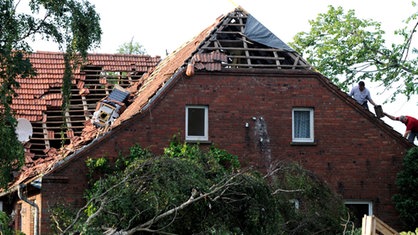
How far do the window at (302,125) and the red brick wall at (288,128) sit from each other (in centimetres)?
19

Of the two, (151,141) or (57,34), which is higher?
(57,34)

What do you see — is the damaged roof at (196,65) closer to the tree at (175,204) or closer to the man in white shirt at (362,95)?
the man in white shirt at (362,95)

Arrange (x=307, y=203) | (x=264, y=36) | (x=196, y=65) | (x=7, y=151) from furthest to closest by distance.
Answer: (x=264, y=36)
(x=196, y=65)
(x=307, y=203)
(x=7, y=151)

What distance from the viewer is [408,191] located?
29.1 meters

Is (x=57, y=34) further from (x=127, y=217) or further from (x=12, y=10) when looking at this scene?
(x=127, y=217)

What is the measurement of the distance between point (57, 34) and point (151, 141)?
3.66 m

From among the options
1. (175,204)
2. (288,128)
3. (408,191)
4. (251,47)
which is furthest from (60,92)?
(175,204)

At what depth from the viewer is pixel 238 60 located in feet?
97.8

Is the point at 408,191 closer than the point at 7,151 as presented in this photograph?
No

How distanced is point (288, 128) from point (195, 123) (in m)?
2.43

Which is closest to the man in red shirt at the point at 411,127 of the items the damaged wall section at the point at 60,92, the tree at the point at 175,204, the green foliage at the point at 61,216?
the tree at the point at 175,204

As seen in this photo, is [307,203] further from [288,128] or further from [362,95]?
[362,95]

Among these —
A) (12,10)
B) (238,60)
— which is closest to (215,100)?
(238,60)

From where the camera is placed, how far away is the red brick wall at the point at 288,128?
28.7 meters
